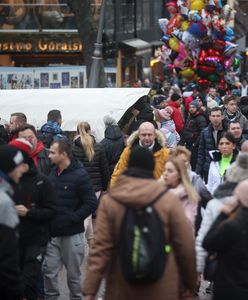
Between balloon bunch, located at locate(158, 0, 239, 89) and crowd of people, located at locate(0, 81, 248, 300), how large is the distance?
359 inches

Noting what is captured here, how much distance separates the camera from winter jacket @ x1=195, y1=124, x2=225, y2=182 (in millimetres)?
12133

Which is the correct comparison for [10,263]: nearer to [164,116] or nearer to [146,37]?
Answer: [164,116]

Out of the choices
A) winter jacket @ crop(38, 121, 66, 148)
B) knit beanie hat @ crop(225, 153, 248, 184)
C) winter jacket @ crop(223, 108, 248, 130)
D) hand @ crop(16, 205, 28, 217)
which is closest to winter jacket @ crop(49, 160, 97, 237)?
hand @ crop(16, 205, 28, 217)

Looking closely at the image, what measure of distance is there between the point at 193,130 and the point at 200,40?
6.49m

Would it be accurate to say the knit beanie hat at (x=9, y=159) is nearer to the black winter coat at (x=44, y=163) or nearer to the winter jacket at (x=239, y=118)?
the black winter coat at (x=44, y=163)

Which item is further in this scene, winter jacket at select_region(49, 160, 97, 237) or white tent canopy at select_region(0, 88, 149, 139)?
white tent canopy at select_region(0, 88, 149, 139)

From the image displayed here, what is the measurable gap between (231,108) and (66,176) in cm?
664

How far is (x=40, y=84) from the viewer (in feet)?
77.4

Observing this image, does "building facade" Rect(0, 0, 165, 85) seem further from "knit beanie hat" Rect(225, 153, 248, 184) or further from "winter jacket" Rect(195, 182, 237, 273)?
"winter jacket" Rect(195, 182, 237, 273)

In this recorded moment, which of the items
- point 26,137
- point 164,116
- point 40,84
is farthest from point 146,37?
point 26,137

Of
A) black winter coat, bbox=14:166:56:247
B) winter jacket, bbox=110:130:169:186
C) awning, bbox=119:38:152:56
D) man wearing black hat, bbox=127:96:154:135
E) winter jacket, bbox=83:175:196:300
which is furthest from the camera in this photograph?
awning, bbox=119:38:152:56

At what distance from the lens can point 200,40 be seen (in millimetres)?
21984

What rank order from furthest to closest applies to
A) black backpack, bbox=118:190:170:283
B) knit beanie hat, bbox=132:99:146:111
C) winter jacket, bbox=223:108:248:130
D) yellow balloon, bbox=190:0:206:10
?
yellow balloon, bbox=190:0:206:10 → knit beanie hat, bbox=132:99:146:111 → winter jacket, bbox=223:108:248:130 → black backpack, bbox=118:190:170:283

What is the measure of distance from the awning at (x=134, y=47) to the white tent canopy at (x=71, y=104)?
2097 centimetres
